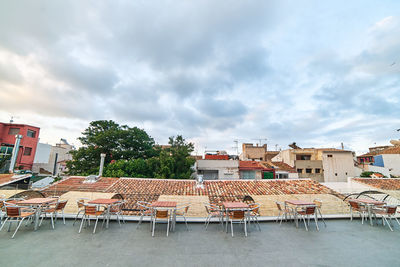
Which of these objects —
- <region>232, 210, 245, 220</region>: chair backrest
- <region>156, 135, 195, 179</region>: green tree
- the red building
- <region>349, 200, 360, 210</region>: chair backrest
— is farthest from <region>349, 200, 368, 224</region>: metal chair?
the red building

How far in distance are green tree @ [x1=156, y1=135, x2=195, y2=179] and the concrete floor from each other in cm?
1571

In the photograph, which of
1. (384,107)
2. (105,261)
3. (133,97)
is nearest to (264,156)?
(384,107)

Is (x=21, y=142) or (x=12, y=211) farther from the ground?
(x=21, y=142)

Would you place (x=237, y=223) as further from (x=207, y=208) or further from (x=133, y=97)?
(x=133, y=97)

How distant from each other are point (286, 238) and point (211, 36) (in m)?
10.1

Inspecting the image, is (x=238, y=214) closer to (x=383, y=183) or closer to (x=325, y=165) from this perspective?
(x=383, y=183)

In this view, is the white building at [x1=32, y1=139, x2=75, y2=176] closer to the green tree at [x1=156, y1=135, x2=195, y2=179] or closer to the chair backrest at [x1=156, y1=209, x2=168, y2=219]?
the green tree at [x1=156, y1=135, x2=195, y2=179]

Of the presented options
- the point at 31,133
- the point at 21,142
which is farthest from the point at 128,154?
the point at 31,133

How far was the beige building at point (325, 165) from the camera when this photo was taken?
28.3 metres

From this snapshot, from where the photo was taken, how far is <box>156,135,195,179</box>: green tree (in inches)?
805

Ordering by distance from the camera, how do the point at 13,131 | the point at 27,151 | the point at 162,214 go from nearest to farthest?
the point at 162,214 → the point at 13,131 → the point at 27,151

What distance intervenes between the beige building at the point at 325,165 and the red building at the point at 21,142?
4433cm

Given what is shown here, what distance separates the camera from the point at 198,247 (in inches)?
141

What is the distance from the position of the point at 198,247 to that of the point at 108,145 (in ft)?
85.2
